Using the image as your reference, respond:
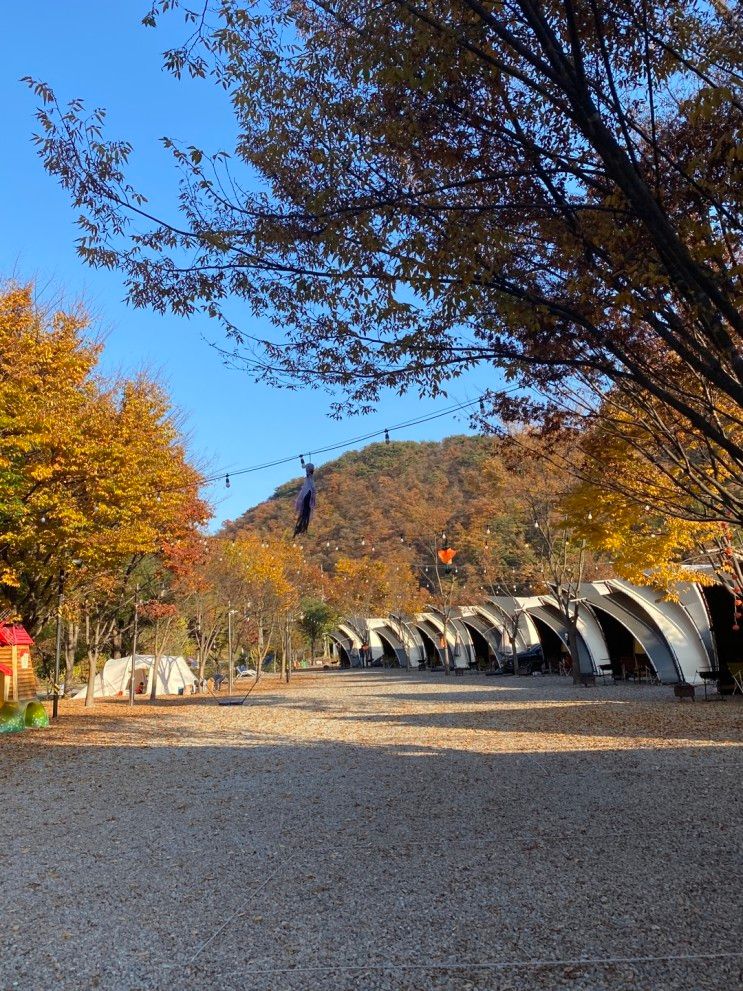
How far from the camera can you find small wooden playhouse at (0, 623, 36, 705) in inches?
704

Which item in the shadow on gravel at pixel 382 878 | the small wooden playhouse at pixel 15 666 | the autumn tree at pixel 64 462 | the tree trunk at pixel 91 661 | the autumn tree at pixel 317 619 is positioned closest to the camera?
the shadow on gravel at pixel 382 878

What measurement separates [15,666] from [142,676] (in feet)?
35.2

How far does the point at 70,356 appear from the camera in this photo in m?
12.2

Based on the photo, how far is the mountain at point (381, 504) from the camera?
110ft

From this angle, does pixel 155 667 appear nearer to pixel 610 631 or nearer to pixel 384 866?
pixel 610 631

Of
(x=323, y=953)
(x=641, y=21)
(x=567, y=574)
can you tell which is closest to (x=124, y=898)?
(x=323, y=953)

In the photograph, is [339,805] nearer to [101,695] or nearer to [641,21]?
[641,21]

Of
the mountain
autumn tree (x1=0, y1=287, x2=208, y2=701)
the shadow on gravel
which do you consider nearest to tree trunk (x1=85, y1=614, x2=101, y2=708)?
autumn tree (x1=0, y1=287, x2=208, y2=701)

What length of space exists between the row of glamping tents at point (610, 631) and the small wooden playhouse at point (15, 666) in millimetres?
14646

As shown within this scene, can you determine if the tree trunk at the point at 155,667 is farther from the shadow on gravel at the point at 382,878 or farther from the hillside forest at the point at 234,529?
the shadow on gravel at the point at 382,878

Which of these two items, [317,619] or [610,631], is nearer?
[610,631]

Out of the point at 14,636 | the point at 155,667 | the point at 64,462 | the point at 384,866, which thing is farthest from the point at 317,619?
the point at 384,866

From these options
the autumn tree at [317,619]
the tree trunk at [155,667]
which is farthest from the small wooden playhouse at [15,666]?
the autumn tree at [317,619]

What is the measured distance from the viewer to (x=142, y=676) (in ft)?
98.8
